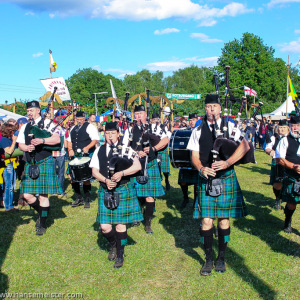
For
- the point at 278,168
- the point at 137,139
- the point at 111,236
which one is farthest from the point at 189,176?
the point at 111,236

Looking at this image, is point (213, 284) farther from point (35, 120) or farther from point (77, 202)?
point (77, 202)

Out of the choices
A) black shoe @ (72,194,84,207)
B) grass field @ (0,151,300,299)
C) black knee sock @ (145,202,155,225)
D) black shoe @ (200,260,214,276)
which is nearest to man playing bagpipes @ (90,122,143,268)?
grass field @ (0,151,300,299)

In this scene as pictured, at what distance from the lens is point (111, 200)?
329cm

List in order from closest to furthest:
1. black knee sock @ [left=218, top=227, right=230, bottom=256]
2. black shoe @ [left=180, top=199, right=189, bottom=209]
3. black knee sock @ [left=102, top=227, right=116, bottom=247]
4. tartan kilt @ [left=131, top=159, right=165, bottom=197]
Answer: black knee sock @ [left=218, top=227, right=230, bottom=256] < black knee sock @ [left=102, top=227, right=116, bottom=247] < tartan kilt @ [left=131, top=159, right=165, bottom=197] < black shoe @ [left=180, top=199, right=189, bottom=209]

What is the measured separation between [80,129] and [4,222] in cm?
191

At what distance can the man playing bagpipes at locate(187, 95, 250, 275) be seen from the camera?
3.16m

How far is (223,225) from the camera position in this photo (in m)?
3.23

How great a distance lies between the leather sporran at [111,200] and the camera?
3.29 meters

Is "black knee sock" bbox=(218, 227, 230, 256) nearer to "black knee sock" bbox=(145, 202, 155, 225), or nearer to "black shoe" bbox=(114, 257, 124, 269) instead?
"black shoe" bbox=(114, 257, 124, 269)

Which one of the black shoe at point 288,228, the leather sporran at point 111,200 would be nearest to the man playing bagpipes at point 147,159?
the leather sporran at point 111,200

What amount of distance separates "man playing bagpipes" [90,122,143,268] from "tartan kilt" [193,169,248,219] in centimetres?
69

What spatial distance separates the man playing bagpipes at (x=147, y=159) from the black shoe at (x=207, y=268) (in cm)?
132

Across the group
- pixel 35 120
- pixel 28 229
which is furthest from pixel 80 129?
pixel 28 229

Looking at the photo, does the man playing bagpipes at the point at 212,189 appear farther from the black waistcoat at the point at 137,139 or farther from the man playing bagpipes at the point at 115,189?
the black waistcoat at the point at 137,139
